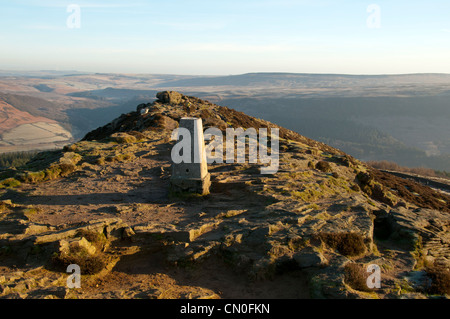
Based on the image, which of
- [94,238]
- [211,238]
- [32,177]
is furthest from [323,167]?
[32,177]

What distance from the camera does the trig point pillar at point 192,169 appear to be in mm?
18891

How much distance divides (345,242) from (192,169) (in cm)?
912

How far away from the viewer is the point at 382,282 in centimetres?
1261

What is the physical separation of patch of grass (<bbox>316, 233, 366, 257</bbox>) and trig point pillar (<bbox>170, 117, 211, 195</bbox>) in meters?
7.67

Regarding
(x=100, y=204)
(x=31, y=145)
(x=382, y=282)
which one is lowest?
(x=31, y=145)

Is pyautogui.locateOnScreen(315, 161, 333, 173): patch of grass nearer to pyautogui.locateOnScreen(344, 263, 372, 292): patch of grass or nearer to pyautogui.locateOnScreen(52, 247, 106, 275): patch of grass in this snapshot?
pyautogui.locateOnScreen(344, 263, 372, 292): patch of grass

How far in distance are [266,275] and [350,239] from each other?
4.54 metres

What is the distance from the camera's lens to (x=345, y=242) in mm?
14734

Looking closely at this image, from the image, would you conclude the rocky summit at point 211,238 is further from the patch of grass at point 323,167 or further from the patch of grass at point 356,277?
the patch of grass at point 323,167

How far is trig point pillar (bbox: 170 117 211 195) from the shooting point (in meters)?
18.9

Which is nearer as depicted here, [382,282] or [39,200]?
[382,282]
